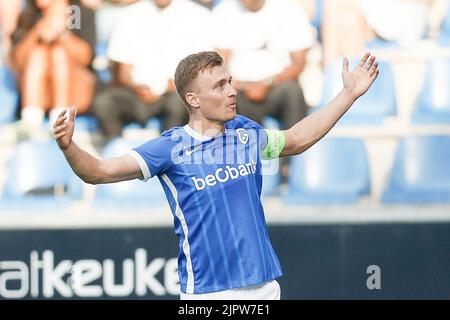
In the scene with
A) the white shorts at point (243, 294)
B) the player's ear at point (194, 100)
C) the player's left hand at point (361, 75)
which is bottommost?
the white shorts at point (243, 294)

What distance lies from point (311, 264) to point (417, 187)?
0.76 m

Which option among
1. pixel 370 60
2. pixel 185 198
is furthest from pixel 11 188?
pixel 370 60

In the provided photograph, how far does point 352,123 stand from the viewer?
599 centimetres

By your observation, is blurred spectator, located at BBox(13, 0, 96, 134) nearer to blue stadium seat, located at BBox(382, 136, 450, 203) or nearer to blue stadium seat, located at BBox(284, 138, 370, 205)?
blue stadium seat, located at BBox(284, 138, 370, 205)

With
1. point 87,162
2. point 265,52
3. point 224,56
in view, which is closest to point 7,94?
point 224,56

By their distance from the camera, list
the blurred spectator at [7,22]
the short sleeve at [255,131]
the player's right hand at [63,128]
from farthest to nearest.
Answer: the blurred spectator at [7,22] < the short sleeve at [255,131] < the player's right hand at [63,128]

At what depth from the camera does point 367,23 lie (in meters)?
5.98

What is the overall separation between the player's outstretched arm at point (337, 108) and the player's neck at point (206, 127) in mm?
307

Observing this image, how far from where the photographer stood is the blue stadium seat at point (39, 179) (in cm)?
593

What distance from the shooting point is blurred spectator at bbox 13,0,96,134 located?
5.92 m

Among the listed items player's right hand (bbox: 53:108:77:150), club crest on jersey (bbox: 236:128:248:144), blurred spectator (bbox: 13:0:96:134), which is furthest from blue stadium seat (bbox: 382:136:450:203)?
player's right hand (bbox: 53:108:77:150)

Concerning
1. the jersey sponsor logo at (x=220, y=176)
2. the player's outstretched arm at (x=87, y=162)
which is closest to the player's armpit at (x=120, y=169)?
the player's outstretched arm at (x=87, y=162)

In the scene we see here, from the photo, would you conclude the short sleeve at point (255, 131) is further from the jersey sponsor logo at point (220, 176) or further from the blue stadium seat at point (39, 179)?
the blue stadium seat at point (39, 179)

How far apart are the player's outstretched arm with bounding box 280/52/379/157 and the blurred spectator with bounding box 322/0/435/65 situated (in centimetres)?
166
